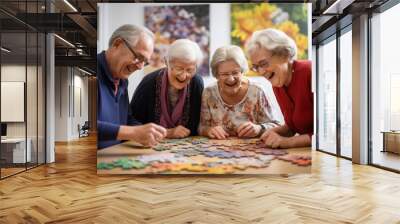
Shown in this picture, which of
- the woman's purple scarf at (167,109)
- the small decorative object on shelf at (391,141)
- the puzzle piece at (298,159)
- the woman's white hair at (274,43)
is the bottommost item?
the puzzle piece at (298,159)

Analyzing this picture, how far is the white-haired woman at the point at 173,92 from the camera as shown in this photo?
6.27 metres

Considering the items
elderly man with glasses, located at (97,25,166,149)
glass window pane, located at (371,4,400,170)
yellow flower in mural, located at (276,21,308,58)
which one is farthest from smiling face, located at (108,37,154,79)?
glass window pane, located at (371,4,400,170)

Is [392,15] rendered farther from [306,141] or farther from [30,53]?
[30,53]

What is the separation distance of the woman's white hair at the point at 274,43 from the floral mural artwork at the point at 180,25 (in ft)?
2.46

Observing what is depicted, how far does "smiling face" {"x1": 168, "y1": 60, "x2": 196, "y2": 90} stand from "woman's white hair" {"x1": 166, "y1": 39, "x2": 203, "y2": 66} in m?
0.07

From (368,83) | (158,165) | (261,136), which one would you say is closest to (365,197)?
(261,136)

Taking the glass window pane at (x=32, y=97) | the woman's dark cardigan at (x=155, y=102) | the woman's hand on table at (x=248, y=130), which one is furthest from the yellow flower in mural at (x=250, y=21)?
the glass window pane at (x=32, y=97)

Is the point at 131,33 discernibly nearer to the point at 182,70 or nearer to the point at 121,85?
the point at 121,85

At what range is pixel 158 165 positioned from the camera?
6.33m

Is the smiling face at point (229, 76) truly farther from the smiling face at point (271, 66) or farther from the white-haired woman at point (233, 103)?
the smiling face at point (271, 66)

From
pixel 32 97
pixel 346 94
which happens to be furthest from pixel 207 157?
pixel 346 94

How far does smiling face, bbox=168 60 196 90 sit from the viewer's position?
247 inches

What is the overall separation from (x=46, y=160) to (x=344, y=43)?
286 inches

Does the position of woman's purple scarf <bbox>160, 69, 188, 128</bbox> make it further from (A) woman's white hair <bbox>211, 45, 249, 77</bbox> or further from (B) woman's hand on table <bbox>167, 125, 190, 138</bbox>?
(A) woman's white hair <bbox>211, 45, 249, 77</bbox>
